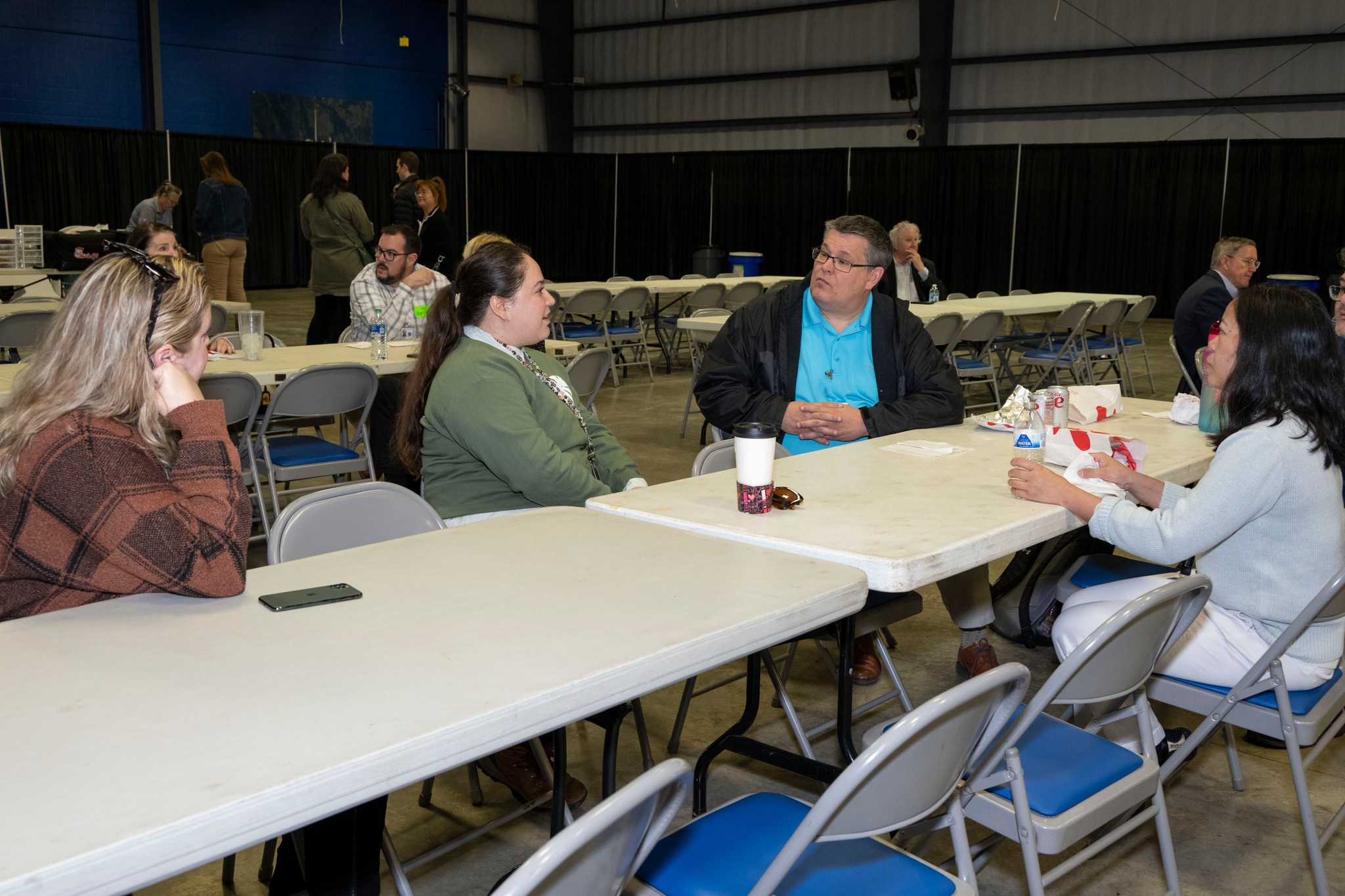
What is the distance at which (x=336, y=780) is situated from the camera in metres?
1.17

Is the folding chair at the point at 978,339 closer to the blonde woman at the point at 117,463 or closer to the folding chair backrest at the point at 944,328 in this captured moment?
the folding chair backrest at the point at 944,328

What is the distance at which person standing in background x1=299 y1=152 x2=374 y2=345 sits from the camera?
7.54 meters

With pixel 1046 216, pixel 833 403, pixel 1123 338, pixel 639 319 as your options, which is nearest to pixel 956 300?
pixel 1123 338

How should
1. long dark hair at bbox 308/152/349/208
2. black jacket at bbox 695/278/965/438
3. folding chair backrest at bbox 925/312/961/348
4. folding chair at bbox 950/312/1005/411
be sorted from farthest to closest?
long dark hair at bbox 308/152/349/208 → folding chair at bbox 950/312/1005/411 → folding chair backrest at bbox 925/312/961/348 → black jacket at bbox 695/278/965/438

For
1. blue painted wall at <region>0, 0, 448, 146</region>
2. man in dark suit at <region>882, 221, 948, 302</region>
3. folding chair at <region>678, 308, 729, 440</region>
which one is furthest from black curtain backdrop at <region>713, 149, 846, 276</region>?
folding chair at <region>678, 308, 729, 440</region>

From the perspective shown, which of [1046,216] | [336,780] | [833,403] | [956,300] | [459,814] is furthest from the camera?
[1046,216]

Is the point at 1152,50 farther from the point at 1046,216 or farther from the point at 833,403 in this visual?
the point at 833,403

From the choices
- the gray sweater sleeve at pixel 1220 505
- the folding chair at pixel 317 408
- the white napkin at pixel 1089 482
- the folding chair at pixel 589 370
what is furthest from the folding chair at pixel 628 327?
the gray sweater sleeve at pixel 1220 505

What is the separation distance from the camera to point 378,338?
4973mm

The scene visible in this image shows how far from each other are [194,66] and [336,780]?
1580 centimetres

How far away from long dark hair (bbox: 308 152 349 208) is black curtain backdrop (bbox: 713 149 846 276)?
9.02m

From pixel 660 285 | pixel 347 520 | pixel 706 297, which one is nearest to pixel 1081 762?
pixel 347 520

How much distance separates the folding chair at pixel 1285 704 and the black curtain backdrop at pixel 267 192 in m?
14.5

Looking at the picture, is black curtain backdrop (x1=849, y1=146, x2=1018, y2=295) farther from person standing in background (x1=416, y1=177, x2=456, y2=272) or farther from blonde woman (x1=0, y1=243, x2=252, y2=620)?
blonde woman (x1=0, y1=243, x2=252, y2=620)
